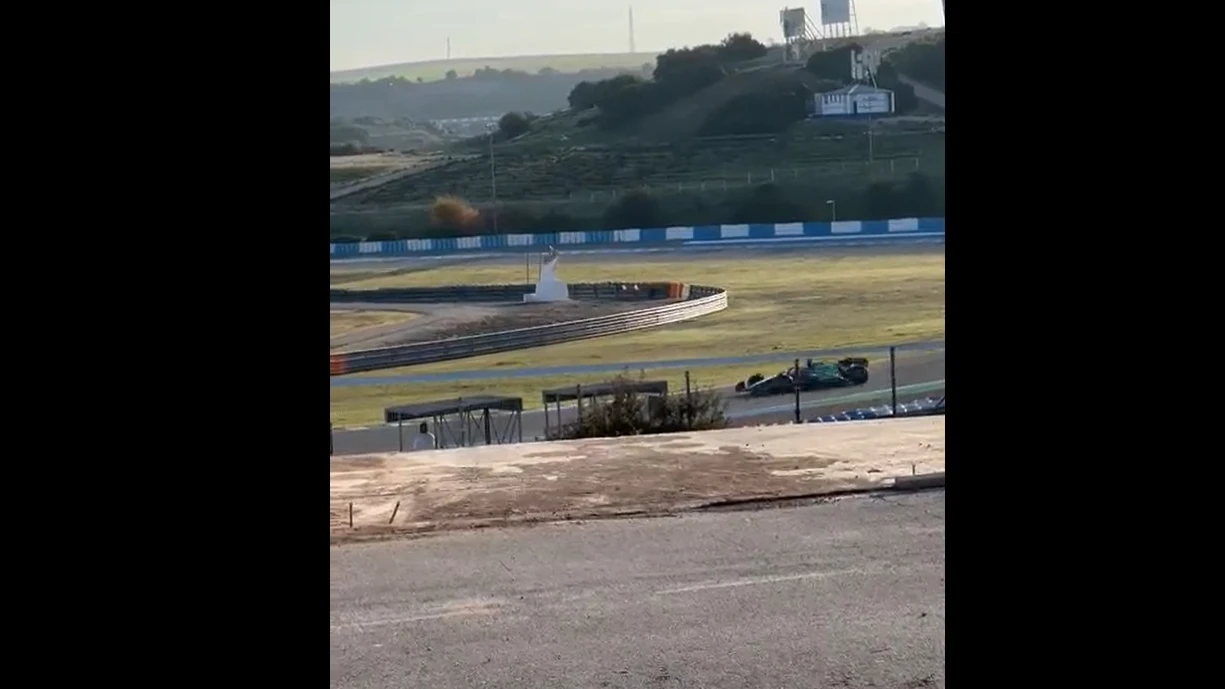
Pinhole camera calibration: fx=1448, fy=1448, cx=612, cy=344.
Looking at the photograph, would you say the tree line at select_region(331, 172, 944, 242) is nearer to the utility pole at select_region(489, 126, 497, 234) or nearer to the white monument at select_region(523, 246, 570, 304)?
the utility pole at select_region(489, 126, 497, 234)

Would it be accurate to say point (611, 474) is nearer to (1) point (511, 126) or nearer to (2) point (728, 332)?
(2) point (728, 332)

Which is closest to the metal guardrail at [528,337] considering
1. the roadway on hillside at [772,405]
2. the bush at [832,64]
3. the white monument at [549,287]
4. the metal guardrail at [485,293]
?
the metal guardrail at [485,293]

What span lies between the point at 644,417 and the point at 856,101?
52445 millimetres

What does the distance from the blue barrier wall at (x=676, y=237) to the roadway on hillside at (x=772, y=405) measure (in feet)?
69.4

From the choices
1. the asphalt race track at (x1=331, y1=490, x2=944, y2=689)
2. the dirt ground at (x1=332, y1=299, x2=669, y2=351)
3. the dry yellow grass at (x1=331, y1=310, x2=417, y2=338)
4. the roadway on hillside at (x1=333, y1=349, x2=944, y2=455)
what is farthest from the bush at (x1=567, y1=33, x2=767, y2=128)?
the asphalt race track at (x1=331, y1=490, x2=944, y2=689)

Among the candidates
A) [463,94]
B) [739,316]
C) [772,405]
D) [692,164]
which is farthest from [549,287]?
[463,94]

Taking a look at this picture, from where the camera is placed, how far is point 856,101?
6794cm
